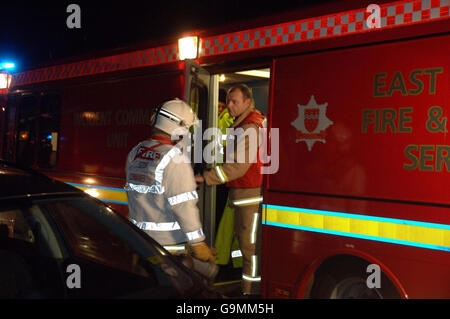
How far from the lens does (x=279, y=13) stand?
3807 mm

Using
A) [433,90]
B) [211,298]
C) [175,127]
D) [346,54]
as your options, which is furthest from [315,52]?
[211,298]

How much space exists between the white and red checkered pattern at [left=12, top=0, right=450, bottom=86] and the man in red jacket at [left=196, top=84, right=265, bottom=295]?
513 mm

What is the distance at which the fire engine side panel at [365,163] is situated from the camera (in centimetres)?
299

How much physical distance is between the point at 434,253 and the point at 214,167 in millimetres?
2149

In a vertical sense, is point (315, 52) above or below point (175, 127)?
above

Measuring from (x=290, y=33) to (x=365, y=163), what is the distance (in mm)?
1176

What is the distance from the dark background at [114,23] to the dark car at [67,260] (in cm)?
222

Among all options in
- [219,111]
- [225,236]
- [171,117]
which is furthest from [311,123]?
A: [219,111]

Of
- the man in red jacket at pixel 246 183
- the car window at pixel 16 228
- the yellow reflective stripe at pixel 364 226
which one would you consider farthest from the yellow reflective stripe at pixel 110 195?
the yellow reflective stripe at pixel 364 226

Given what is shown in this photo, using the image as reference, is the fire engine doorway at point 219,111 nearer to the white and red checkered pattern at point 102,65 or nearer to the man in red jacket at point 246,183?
the man in red jacket at point 246,183

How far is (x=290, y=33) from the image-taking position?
12.2ft

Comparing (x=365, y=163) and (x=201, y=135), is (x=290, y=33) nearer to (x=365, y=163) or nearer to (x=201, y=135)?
(x=365, y=163)

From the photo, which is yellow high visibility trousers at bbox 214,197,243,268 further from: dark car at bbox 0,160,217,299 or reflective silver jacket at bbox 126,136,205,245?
dark car at bbox 0,160,217,299
